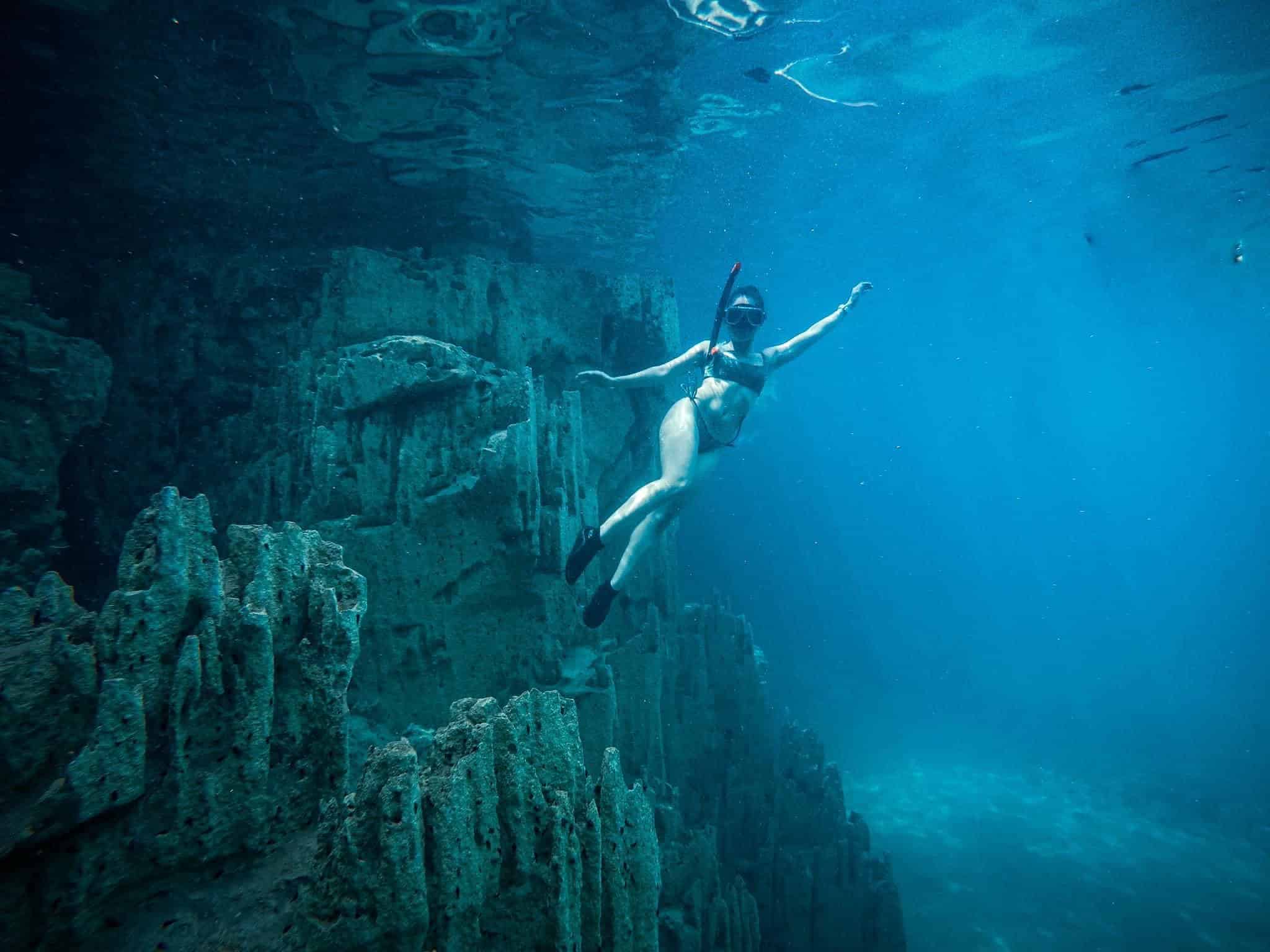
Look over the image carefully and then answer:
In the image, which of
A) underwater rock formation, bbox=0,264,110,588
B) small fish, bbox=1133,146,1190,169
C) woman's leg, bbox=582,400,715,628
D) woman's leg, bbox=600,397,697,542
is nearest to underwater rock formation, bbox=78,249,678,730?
woman's leg, bbox=582,400,715,628

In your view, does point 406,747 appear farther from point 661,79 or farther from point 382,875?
point 661,79

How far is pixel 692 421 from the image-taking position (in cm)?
686

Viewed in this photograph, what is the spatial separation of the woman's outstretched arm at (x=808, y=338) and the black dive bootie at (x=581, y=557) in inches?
135

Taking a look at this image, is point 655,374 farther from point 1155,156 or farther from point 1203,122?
point 1155,156

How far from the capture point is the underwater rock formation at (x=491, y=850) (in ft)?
6.88

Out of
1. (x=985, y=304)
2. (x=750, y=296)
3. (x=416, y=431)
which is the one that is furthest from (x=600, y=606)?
(x=985, y=304)

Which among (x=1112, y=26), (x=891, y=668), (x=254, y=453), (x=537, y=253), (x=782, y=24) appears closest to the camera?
(x=254, y=453)

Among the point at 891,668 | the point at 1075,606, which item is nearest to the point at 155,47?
the point at 891,668

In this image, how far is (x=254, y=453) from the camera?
7.07 m

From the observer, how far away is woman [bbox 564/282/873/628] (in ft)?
20.6

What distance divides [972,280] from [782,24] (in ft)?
80.4

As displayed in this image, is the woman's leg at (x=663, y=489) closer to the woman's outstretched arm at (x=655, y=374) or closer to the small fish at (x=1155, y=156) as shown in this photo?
the woman's outstretched arm at (x=655, y=374)

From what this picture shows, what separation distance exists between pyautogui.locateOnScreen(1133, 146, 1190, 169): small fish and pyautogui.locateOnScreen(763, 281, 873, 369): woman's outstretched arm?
1315 cm

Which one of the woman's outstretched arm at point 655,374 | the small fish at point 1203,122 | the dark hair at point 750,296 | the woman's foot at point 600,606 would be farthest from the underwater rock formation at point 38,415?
the small fish at point 1203,122
